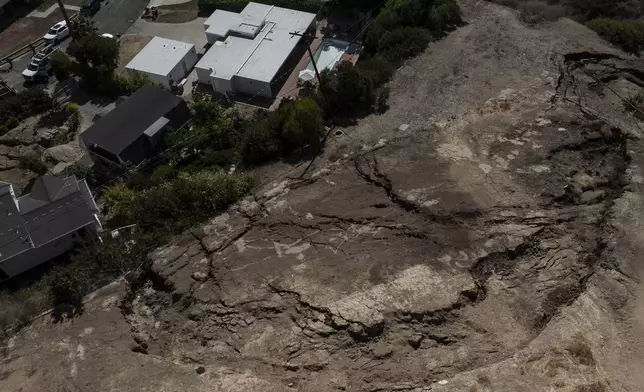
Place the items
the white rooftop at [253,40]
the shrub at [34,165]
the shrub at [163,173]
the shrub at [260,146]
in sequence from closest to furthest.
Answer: the shrub at [260,146]
the shrub at [163,173]
the shrub at [34,165]
the white rooftop at [253,40]

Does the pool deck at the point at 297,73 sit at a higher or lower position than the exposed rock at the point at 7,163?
higher

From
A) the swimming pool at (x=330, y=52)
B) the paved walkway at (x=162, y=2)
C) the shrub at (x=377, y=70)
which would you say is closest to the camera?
the shrub at (x=377, y=70)

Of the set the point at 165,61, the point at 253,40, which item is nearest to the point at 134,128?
the point at 165,61

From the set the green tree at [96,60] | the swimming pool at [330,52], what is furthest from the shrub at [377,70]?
the green tree at [96,60]

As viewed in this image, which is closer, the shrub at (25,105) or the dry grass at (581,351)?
the dry grass at (581,351)

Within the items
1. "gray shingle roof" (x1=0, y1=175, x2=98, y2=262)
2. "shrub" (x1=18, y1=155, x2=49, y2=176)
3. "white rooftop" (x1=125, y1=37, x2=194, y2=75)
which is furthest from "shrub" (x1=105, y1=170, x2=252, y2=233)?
"white rooftop" (x1=125, y1=37, x2=194, y2=75)

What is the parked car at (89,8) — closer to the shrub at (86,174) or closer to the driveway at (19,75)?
the driveway at (19,75)
